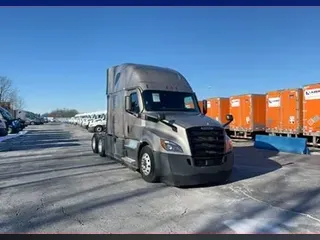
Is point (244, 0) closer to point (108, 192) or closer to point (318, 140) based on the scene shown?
point (108, 192)

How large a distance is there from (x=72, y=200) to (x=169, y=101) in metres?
4.18

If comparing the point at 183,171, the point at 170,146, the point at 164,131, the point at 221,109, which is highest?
the point at 221,109

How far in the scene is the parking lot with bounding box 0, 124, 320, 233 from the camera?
5.27 metres

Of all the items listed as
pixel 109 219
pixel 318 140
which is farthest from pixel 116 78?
pixel 318 140

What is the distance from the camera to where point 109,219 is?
5566 mm

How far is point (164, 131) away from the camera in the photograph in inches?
321

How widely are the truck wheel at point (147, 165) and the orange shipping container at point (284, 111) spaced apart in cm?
1225

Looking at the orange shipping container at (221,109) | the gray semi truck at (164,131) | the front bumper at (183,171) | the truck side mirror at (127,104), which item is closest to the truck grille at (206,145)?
the gray semi truck at (164,131)

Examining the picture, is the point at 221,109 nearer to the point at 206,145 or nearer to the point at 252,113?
the point at 252,113

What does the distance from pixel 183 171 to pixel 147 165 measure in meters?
1.18

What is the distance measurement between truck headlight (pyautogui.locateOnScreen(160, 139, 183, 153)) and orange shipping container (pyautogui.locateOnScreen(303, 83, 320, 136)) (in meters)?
11.4

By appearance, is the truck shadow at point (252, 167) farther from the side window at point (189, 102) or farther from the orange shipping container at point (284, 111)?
the orange shipping container at point (284, 111)

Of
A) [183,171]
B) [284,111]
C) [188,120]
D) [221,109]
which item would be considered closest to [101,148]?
[188,120]

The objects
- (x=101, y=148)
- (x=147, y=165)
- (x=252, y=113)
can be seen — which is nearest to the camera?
(x=147, y=165)
